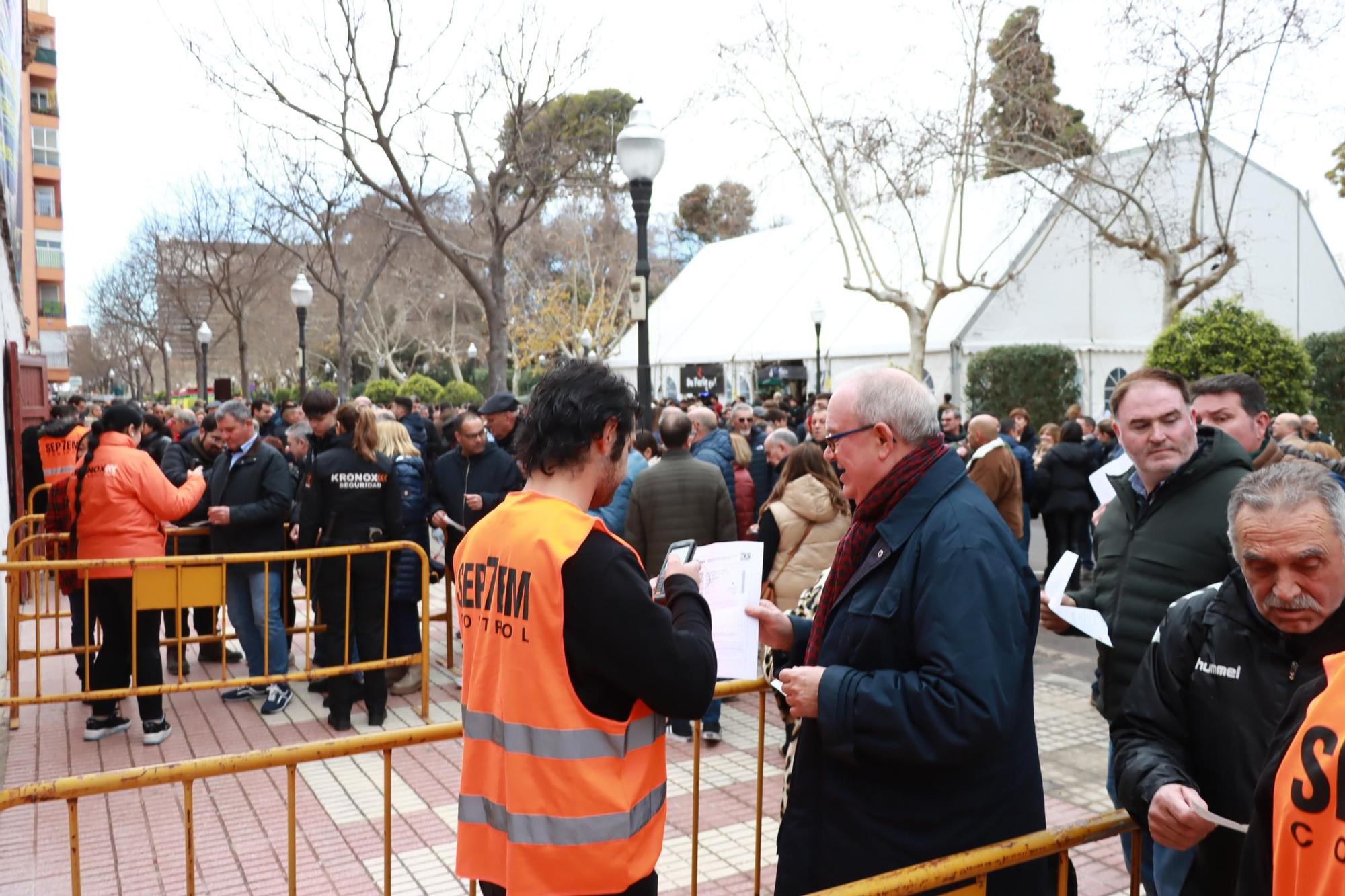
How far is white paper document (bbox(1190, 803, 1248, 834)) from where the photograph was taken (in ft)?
6.41

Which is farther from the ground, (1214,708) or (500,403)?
(500,403)

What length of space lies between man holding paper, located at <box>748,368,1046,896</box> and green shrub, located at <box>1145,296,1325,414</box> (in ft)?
49.6

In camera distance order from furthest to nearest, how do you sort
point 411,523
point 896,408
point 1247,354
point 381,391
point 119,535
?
point 381,391, point 1247,354, point 411,523, point 119,535, point 896,408

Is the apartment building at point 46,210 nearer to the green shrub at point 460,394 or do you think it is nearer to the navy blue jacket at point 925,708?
the green shrub at point 460,394

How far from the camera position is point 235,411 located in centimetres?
743

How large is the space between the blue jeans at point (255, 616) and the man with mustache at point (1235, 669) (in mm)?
6175

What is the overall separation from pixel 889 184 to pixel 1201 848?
21.9 m

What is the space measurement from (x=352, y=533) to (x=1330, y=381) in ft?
71.2

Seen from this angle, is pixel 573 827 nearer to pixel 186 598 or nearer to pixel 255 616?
pixel 186 598

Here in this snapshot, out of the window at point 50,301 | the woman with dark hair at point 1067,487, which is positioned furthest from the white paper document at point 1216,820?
the window at point 50,301

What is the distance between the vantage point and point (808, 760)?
2496 mm

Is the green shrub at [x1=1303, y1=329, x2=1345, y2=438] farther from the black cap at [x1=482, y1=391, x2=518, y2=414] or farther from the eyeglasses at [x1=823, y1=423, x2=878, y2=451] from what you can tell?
the eyeglasses at [x1=823, y1=423, x2=878, y2=451]

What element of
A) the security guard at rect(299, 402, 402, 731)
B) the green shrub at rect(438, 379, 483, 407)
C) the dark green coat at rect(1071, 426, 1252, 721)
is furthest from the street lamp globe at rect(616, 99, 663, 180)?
the green shrub at rect(438, 379, 483, 407)

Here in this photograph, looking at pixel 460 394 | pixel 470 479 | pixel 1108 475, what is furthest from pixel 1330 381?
pixel 460 394
